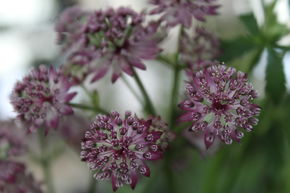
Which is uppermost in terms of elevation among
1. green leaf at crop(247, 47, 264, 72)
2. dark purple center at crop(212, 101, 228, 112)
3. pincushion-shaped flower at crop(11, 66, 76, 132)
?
green leaf at crop(247, 47, 264, 72)

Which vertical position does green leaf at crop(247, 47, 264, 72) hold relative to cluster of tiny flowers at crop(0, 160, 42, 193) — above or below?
above

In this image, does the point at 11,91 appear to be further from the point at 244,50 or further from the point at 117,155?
the point at 244,50

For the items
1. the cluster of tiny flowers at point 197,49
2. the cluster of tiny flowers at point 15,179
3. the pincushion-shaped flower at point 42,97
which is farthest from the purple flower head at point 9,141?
the cluster of tiny flowers at point 197,49

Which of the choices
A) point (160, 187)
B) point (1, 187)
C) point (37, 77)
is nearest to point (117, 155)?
point (37, 77)

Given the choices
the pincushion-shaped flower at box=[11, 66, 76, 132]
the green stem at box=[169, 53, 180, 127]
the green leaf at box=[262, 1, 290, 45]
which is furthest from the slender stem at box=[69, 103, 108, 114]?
the green leaf at box=[262, 1, 290, 45]

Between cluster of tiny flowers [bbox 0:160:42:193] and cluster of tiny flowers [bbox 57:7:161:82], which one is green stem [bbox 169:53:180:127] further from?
cluster of tiny flowers [bbox 0:160:42:193]

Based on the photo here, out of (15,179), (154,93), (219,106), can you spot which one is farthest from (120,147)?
(154,93)

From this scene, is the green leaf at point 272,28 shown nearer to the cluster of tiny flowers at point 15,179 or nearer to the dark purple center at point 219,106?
the dark purple center at point 219,106
